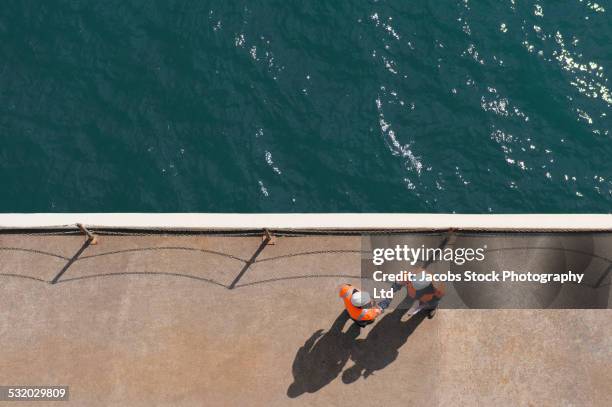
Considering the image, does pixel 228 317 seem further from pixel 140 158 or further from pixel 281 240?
pixel 140 158

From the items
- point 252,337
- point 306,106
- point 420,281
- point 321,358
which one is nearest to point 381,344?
point 321,358

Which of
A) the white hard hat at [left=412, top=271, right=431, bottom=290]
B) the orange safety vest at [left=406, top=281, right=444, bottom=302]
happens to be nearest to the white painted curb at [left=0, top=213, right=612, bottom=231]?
the orange safety vest at [left=406, top=281, right=444, bottom=302]

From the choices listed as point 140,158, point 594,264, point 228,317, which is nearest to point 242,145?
point 140,158

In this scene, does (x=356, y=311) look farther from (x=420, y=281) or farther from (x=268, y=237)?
(x=268, y=237)

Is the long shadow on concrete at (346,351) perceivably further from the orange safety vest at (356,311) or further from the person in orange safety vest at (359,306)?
the orange safety vest at (356,311)

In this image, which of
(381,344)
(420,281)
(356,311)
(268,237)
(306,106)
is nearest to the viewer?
(356,311)

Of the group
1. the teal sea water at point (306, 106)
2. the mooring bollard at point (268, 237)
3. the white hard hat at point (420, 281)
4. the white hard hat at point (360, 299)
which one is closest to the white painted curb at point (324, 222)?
the mooring bollard at point (268, 237)
